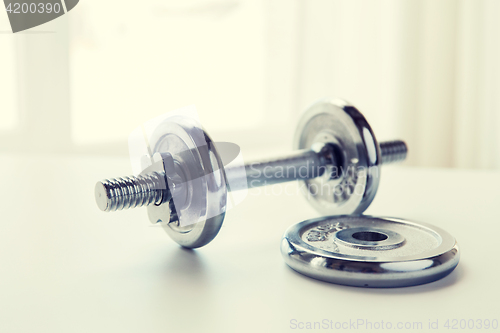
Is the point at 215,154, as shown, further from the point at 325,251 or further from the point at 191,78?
the point at 191,78

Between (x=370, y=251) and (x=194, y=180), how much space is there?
0.24 metres

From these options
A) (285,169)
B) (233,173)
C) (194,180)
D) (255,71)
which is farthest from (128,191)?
(255,71)

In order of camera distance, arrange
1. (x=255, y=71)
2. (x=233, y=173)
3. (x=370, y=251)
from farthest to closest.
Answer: (x=255, y=71)
(x=233, y=173)
(x=370, y=251)

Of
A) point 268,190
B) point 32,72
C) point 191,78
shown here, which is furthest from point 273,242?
point 191,78

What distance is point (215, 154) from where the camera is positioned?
0.63m

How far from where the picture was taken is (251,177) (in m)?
0.80

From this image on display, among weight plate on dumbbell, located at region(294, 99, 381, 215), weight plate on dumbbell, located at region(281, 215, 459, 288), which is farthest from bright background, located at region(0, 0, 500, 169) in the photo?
weight plate on dumbbell, located at region(281, 215, 459, 288)

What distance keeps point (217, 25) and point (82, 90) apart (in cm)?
76

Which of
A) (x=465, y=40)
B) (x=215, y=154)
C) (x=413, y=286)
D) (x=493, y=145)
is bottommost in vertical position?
(x=493, y=145)

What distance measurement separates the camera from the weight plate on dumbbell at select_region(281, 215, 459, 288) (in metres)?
0.57

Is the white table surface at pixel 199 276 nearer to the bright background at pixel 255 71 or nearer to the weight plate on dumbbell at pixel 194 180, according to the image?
the weight plate on dumbbell at pixel 194 180

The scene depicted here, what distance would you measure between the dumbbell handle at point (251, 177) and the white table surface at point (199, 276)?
0.09 meters

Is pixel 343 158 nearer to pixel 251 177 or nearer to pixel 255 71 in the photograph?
pixel 251 177

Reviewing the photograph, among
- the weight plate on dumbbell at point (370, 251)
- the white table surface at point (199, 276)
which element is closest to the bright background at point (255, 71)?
the white table surface at point (199, 276)
